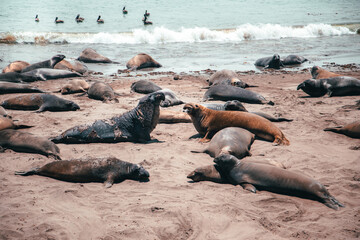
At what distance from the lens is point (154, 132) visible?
7.71 meters

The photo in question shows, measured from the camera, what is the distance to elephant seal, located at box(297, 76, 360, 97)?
1027cm

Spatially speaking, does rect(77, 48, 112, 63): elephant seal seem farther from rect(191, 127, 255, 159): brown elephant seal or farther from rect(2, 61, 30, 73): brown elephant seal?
rect(191, 127, 255, 159): brown elephant seal

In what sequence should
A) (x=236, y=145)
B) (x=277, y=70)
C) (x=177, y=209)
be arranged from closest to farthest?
(x=177, y=209) → (x=236, y=145) → (x=277, y=70)

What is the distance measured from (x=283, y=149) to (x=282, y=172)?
1587mm

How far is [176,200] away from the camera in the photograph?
451 cm

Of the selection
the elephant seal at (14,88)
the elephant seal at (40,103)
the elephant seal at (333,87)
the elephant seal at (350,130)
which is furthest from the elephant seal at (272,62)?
the elephant seal at (14,88)

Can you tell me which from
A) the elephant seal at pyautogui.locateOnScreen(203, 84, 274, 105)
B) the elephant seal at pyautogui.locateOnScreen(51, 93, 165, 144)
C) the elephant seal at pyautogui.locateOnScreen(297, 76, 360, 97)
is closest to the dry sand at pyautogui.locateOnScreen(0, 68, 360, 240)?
the elephant seal at pyautogui.locateOnScreen(51, 93, 165, 144)

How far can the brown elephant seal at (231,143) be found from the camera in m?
5.91

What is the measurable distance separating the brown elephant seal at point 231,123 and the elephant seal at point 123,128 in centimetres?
76

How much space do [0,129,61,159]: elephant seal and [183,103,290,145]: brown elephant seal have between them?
2.77 meters

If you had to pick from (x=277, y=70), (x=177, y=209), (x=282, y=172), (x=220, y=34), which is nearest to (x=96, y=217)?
(x=177, y=209)

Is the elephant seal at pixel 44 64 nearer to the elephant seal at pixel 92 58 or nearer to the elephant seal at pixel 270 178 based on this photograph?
the elephant seal at pixel 92 58

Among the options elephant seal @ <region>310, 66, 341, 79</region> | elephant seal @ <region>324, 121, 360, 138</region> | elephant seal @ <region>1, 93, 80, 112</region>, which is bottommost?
elephant seal @ <region>1, 93, 80, 112</region>

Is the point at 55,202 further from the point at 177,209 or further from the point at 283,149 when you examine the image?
the point at 283,149
